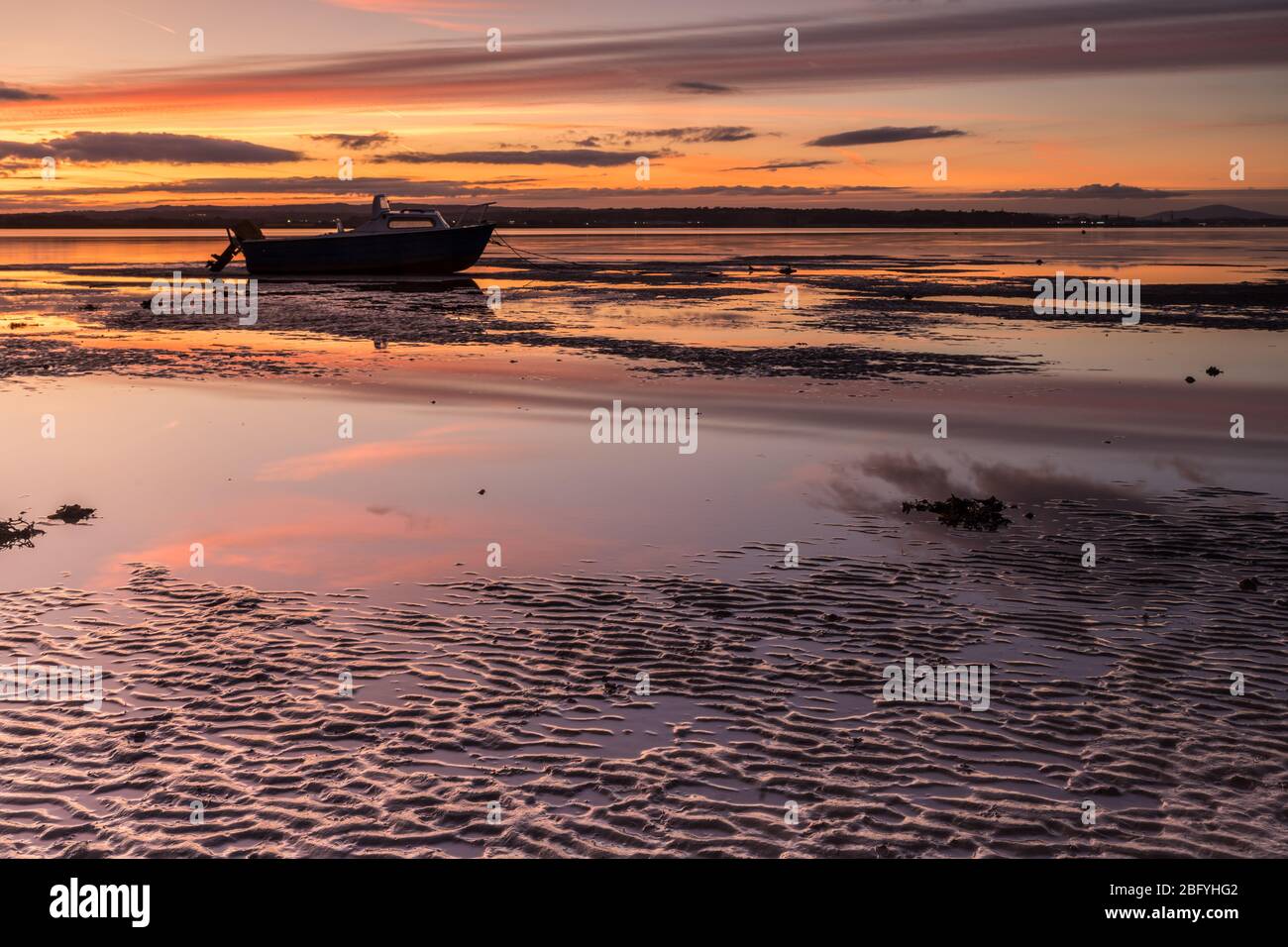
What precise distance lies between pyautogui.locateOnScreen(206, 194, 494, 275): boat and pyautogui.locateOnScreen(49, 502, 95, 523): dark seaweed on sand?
45.7 m

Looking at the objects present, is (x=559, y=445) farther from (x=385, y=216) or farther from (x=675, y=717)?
(x=385, y=216)

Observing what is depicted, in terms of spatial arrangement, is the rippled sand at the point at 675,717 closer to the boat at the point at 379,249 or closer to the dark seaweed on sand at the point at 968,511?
the dark seaweed on sand at the point at 968,511

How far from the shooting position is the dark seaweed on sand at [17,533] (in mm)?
10634

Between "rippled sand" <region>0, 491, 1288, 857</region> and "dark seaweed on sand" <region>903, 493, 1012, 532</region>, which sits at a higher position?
"dark seaweed on sand" <region>903, 493, 1012, 532</region>

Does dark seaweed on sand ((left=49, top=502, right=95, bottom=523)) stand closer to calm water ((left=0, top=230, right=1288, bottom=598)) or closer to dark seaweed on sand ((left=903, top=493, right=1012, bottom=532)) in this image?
calm water ((left=0, top=230, right=1288, bottom=598))

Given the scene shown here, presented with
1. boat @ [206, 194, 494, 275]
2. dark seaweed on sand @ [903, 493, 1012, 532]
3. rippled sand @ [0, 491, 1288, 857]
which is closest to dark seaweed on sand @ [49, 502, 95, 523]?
rippled sand @ [0, 491, 1288, 857]

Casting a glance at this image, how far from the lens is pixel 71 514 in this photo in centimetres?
1155

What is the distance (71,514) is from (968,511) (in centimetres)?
948

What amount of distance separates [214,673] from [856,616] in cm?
481

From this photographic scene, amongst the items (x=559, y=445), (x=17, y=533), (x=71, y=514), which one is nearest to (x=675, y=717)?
(x=17, y=533)

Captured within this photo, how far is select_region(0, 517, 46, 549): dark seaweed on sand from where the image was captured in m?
10.6
